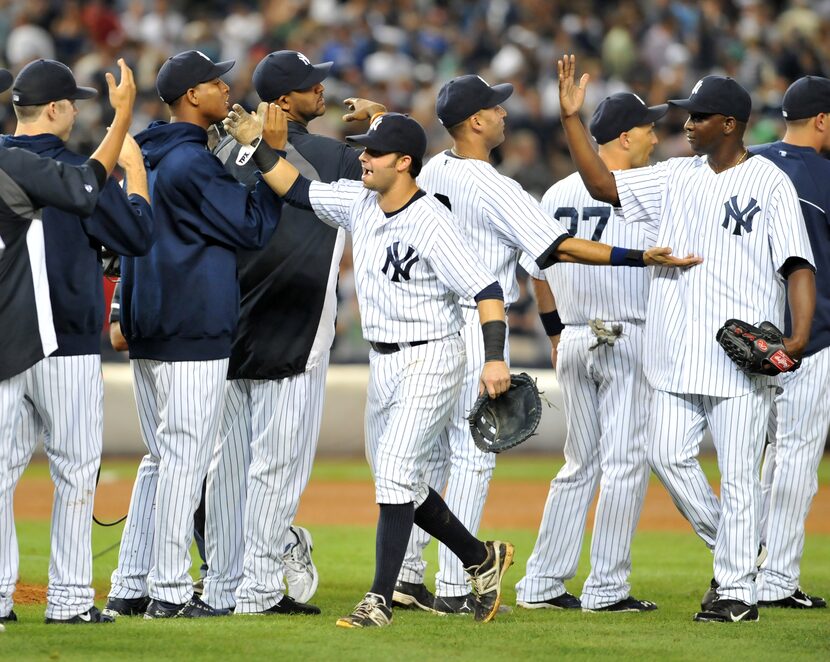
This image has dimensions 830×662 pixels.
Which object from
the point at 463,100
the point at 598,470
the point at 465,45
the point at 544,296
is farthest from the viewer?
the point at 465,45

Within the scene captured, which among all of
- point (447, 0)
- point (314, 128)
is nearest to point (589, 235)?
point (314, 128)

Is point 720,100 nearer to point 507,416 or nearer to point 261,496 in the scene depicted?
point 507,416

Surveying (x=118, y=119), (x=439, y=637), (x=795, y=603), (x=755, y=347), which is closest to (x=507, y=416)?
(x=439, y=637)

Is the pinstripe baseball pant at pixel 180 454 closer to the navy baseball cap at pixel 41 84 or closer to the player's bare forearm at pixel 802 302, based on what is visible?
the navy baseball cap at pixel 41 84

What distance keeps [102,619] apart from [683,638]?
230 centimetres

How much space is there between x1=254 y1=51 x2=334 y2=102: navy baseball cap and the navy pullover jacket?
218 centimetres

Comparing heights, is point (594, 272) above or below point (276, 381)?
above

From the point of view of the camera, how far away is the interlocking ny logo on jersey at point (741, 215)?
18.3 feet

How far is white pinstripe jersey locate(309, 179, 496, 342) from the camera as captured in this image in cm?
530

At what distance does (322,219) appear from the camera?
226 inches

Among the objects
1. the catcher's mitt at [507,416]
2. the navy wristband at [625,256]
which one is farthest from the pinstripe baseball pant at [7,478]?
the navy wristband at [625,256]

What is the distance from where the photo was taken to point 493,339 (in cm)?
527

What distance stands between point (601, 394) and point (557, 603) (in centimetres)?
101

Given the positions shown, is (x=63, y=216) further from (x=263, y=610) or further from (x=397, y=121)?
(x=263, y=610)
